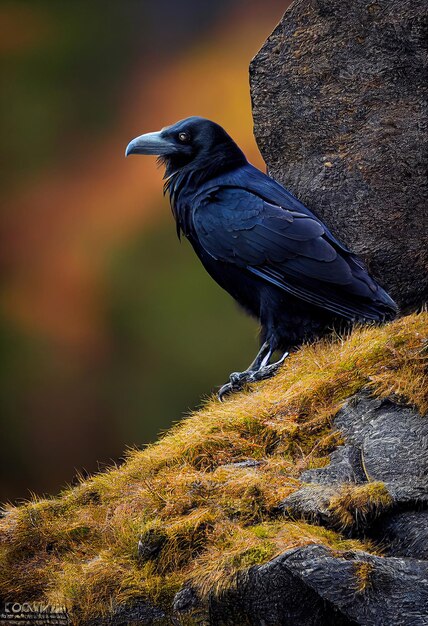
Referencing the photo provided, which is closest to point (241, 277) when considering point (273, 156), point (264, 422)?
point (273, 156)

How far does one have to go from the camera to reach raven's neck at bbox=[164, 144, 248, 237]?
4.97 metres

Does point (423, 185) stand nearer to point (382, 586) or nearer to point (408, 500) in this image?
point (408, 500)

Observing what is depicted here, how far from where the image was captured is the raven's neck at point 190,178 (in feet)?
16.3

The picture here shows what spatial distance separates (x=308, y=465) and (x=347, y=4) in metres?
2.88

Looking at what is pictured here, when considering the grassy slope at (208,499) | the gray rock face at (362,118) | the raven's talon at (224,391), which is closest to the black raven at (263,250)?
the raven's talon at (224,391)

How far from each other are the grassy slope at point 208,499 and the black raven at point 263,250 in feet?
1.41

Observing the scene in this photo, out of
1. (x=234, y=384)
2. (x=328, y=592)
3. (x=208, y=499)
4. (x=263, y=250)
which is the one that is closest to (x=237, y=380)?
(x=234, y=384)

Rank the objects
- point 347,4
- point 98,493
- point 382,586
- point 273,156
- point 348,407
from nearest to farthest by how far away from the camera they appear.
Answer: point 382,586
point 348,407
point 98,493
point 347,4
point 273,156

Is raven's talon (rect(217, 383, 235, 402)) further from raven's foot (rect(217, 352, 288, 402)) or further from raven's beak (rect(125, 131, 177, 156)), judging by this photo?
raven's beak (rect(125, 131, 177, 156))

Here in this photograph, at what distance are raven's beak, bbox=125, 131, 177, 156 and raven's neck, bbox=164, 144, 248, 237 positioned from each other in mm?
142

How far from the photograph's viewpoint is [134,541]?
3.12m

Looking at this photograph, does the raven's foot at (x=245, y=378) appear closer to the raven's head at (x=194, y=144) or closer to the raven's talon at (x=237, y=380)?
the raven's talon at (x=237, y=380)

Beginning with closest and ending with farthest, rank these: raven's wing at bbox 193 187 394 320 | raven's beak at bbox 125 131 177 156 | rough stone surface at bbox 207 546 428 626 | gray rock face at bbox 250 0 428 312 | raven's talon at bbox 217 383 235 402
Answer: rough stone surface at bbox 207 546 428 626, raven's talon at bbox 217 383 235 402, raven's wing at bbox 193 187 394 320, gray rock face at bbox 250 0 428 312, raven's beak at bbox 125 131 177 156

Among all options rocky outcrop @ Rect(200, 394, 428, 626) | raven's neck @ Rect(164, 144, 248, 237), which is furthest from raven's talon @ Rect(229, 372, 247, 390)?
rocky outcrop @ Rect(200, 394, 428, 626)
